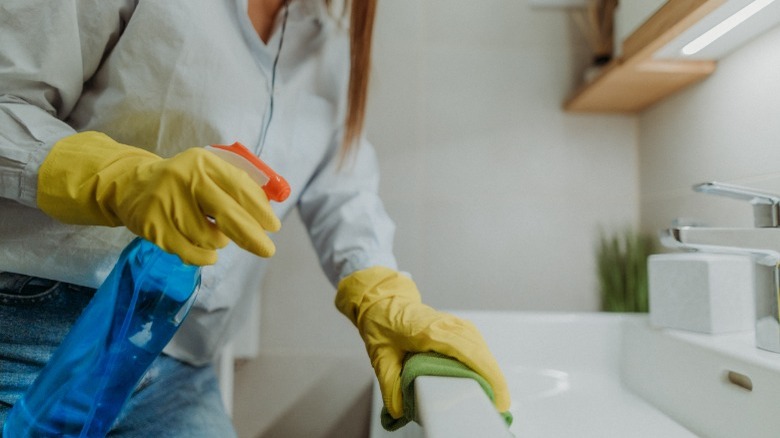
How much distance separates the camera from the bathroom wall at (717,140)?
2.63 ft

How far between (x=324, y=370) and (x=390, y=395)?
2.16ft

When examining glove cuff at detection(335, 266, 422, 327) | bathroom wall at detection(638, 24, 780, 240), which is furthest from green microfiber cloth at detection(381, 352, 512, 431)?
bathroom wall at detection(638, 24, 780, 240)

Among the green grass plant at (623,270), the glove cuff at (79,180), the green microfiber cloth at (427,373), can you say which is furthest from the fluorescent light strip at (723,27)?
the glove cuff at (79,180)

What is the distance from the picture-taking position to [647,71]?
0.99m

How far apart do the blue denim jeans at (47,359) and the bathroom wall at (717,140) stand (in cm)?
92

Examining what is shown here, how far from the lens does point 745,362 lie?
625 millimetres

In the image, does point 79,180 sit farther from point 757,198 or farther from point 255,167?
point 757,198

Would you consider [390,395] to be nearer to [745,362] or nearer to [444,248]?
[745,362]

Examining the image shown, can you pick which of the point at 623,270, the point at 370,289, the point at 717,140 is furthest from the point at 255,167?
the point at 623,270

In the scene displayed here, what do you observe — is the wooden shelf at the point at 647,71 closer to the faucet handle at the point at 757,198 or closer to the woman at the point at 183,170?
the faucet handle at the point at 757,198

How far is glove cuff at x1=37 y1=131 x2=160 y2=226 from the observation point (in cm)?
45

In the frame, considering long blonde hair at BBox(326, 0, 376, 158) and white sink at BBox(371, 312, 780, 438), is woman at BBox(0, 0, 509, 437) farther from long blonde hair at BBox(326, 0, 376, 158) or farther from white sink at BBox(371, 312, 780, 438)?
white sink at BBox(371, 312, 780, 438)

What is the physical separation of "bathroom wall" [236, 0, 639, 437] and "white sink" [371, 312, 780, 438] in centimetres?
26

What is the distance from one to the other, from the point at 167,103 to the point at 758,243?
0.74m
